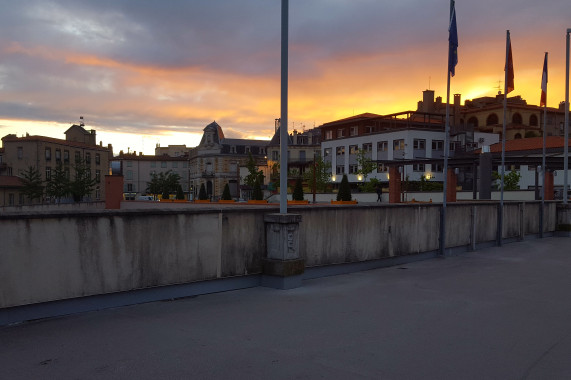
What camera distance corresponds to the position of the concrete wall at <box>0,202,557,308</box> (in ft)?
20.9

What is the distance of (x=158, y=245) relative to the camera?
7.68m

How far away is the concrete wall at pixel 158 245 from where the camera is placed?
637cm

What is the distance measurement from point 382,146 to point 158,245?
71181 mm

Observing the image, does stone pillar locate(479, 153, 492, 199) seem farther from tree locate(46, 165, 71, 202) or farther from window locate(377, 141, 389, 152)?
tree locate(46, 165, 71, 202)

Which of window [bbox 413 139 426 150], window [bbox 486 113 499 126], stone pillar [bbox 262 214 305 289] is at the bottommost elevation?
stone pillar [bbox 262 214 305 289]

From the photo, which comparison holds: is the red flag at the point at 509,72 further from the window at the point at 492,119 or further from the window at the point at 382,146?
the window at the point at 492,119

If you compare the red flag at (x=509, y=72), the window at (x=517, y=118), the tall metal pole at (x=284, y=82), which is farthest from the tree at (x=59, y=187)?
the window at (x=517, y=118)

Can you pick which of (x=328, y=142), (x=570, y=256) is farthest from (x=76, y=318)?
(x=328, y=142)

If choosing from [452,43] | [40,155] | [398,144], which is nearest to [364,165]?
[398,144]

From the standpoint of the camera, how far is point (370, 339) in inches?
232

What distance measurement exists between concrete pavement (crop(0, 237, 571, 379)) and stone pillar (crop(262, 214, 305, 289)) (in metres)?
0.26

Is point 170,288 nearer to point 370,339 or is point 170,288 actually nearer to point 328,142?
point 370,339

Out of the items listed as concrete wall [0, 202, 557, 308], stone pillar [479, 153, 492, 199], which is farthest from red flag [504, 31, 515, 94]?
stone pillar [479, 153, 492, 199]

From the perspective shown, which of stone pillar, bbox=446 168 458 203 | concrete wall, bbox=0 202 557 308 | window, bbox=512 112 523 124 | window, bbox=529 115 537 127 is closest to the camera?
concrete wall, bbox=0 202 557 308
